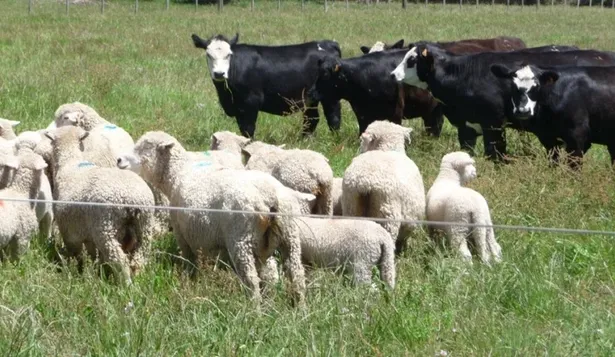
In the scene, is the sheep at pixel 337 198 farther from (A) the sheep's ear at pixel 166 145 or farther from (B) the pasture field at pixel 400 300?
(A) the sheep's ear at pixel 166 145

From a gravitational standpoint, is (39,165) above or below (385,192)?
above

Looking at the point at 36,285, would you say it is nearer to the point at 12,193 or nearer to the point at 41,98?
the point at 12,193

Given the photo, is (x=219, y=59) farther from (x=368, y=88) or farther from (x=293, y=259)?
(x=293, y=259)

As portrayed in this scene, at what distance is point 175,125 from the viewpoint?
12883mm

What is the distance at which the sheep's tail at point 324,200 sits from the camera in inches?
309

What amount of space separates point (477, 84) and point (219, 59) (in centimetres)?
350

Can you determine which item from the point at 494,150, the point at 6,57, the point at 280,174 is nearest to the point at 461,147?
the point at 494,150

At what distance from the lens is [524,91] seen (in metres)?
11.3

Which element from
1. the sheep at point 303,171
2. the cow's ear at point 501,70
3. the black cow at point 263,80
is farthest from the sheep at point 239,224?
the black cow at point 263,80

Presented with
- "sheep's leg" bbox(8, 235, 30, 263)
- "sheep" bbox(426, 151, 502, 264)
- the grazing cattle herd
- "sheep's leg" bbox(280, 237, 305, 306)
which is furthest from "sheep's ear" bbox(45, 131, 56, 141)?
"sheep" bbox(426, 151, 502, 264)

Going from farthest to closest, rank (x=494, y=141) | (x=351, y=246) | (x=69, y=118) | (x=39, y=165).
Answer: (x=494, y=141)
(x=69, y=118)
(x=39, y=165)
(x=351, y=246)

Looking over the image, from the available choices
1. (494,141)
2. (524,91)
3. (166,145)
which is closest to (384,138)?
(166,145)

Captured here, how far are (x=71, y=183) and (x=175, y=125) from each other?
5615mm

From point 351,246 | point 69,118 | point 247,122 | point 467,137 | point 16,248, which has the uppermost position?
point 69,118
